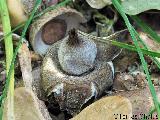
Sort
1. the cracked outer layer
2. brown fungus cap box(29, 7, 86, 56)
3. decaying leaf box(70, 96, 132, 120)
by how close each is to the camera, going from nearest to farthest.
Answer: decaying leaf box(70, 96, 132, 120), the cracked outer layer, brown fungus cap box(29, 7, 86, 56)

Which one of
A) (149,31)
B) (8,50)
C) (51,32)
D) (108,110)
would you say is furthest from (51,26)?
(108,110)

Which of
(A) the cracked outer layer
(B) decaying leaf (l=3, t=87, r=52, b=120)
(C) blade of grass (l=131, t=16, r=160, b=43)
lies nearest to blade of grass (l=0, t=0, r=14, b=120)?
(B) decaying leaf (l=3, t=87, r=52, b=120)

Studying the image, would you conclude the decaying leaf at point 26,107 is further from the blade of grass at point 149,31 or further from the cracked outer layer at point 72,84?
the blade of grass at point 149,31

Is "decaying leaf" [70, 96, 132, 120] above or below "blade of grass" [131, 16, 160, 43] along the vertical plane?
below

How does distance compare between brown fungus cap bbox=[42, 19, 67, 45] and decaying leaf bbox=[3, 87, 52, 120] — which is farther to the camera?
brown fungus cap bbox=[42, 19, 67, 45]

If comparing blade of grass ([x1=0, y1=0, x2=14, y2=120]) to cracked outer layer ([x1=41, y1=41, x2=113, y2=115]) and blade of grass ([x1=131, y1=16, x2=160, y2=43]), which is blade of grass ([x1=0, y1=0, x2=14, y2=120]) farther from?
blade of grass ([x1=131, y1=16, x2=160, y2=43])

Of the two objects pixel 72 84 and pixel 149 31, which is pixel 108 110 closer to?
pixel 72 84

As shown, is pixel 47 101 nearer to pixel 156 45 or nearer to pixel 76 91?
pixel 76 91

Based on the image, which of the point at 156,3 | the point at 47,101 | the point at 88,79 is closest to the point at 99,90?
the point at 88,79

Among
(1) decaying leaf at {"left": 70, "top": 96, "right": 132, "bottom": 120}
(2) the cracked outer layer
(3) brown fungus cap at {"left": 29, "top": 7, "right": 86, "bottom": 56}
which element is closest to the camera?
(1) decaying leaf at {"left": 70, "top": 96, "right": 132, "bottom": 120}
